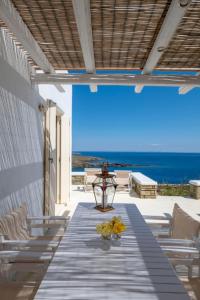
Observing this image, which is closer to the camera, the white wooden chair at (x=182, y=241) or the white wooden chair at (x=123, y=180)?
the white wooden chair at (x=182, y=241)

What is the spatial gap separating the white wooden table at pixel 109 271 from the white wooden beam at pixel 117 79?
2.95 m

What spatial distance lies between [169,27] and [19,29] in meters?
1.48

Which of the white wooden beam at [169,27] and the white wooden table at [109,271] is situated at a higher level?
the white wooden beam at [169,27]

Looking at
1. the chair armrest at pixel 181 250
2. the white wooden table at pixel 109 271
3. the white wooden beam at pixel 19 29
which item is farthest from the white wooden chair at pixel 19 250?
the white wooden beam at pixel 19 29

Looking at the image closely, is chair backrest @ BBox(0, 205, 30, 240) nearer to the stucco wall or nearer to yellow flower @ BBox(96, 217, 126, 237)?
the stucco wall

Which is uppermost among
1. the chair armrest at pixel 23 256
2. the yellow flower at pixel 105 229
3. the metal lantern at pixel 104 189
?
the metal lantern at pixel 104 189

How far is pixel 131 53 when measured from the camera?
15.6ft

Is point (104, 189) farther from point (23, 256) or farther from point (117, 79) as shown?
point (117, 79)

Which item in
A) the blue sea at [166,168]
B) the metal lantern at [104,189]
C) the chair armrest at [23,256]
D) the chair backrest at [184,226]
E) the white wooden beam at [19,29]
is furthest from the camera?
the blue sea at [166,168]

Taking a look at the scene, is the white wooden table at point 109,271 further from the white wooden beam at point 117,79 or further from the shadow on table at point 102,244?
the white wooden beam at point 117,79

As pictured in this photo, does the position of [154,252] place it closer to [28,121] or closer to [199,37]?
[199,37]

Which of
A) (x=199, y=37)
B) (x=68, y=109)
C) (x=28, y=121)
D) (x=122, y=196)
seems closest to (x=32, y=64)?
(x=28, y=121)

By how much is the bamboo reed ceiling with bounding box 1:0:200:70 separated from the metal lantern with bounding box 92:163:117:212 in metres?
1.51

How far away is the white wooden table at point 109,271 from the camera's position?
6.45 ft
